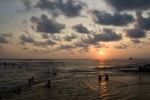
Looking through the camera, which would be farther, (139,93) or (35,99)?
(139,93)

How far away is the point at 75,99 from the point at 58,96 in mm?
3738

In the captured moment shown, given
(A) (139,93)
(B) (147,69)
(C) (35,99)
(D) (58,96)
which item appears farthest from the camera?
(B) (147,69)

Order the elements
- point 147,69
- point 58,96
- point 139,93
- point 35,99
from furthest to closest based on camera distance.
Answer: point 147,69
point 139,93
point 58,96
point 35,99

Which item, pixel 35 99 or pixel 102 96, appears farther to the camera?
pixel 102 96

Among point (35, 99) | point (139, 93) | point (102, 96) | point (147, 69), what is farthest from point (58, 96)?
point (147, 69)

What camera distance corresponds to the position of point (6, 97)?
131ft

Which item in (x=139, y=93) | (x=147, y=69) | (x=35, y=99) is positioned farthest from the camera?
(x=147, y=69)

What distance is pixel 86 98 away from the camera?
3925cm

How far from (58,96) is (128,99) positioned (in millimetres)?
12086

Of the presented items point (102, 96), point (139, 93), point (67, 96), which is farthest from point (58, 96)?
point (139, 93)

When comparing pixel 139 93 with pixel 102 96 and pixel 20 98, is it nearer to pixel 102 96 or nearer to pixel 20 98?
pixel 102 96

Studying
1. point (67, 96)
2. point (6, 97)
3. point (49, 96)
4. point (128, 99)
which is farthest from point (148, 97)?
point (6, 97)

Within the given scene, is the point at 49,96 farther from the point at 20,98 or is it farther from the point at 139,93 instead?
the point at 139,93

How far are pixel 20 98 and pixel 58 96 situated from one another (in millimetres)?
6588
